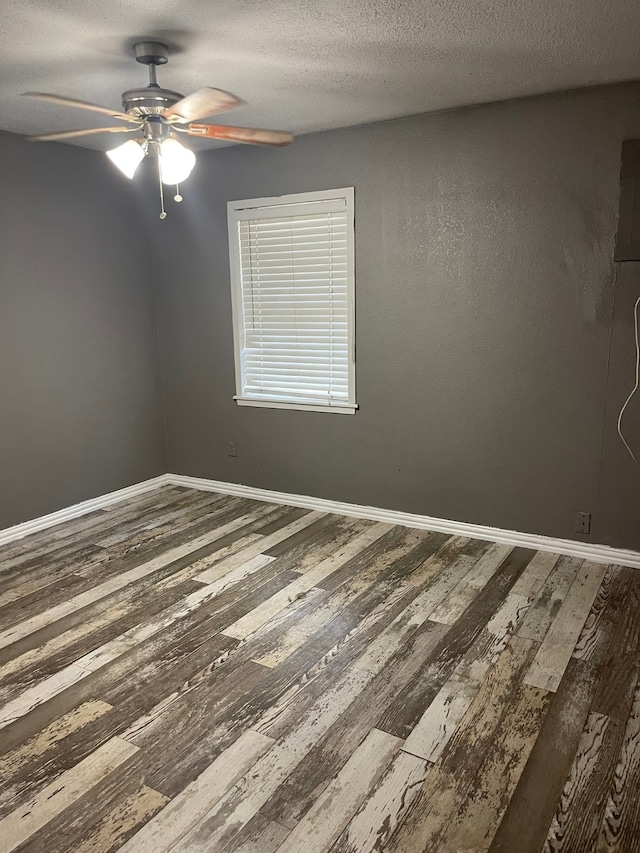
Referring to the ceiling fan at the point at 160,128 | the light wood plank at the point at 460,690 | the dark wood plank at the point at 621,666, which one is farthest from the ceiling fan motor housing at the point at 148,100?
the dark wood plank at the point at 621,666

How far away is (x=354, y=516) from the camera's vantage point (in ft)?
14.5

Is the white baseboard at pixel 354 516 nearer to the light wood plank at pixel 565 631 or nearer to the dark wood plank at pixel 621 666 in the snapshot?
the light wood plank at pixel 565 631

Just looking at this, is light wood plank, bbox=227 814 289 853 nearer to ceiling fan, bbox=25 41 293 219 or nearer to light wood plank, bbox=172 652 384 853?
light wood plank, bbox=172 652 384 853

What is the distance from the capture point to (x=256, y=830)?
1.85m

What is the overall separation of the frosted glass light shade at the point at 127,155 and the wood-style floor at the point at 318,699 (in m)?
2.12

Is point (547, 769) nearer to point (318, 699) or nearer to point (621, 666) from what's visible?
point (621, 666)

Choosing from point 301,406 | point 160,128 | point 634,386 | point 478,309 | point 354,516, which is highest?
point 160,128

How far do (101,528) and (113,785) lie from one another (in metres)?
2.49

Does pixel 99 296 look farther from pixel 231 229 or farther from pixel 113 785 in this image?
pixel 113 785

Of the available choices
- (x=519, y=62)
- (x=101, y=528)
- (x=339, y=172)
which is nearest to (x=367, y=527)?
(x=101, y=528)

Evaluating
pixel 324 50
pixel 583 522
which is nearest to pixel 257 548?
pixel 583 522

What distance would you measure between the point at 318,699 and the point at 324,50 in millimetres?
2675

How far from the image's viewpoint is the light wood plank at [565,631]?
2.55m

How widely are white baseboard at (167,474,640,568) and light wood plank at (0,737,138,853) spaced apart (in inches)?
95.8
